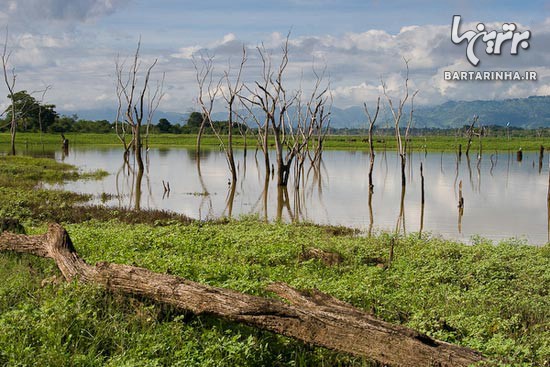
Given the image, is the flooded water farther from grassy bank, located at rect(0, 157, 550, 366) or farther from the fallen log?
the fallen log

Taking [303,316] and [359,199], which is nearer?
[303,316]

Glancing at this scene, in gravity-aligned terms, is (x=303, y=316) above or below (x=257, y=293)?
above

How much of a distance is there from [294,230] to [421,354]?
10.3 meters

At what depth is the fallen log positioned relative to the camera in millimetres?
5703

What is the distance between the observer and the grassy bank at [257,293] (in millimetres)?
6152

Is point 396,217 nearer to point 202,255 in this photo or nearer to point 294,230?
point 294,230

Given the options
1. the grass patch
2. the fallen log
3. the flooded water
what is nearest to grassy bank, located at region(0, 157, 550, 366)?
the grass patch

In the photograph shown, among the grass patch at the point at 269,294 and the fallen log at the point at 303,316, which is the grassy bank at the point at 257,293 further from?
the fallen log at the point at 303,316

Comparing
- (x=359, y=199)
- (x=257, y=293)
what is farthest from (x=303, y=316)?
(x=359, y=199)

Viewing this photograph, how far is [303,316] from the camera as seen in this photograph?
617cm

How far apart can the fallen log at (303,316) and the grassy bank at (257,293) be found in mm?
226

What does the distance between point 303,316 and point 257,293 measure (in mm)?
1650

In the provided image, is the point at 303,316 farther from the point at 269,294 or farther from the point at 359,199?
the point at 359,199

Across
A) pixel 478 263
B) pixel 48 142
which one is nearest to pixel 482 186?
pixel 478 263
